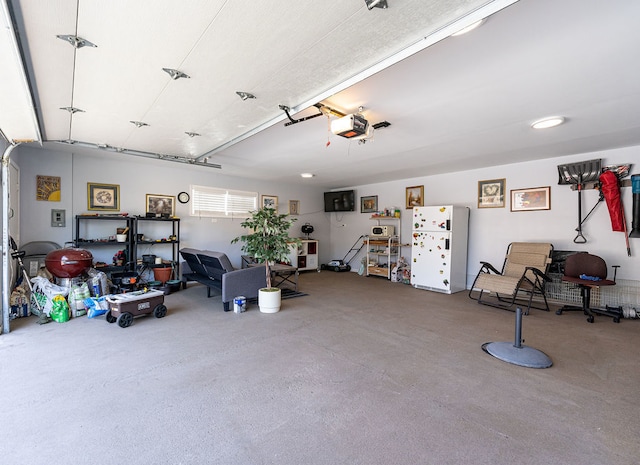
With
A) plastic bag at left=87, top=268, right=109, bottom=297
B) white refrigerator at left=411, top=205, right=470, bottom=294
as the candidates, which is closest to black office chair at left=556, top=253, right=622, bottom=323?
white refrigerator at left=411, top=205, right=470, bottom=294

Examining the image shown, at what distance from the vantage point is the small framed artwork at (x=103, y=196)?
545 cm

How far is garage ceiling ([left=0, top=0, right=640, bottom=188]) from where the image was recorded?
1.63 meters

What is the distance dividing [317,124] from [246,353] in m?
2.74

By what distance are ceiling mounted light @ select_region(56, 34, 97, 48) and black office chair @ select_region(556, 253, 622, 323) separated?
607cm

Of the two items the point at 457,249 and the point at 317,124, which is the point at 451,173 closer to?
the point at 457,249

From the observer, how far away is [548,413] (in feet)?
6.88

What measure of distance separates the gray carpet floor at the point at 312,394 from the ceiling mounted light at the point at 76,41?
250 cm

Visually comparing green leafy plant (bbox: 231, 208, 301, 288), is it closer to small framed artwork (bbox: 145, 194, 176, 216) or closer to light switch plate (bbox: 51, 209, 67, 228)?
small framed artwork (bbox: 145, 194, 176, 216)

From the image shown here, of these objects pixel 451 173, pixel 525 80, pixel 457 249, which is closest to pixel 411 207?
pixel 451 173

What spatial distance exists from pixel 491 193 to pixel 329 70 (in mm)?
5169

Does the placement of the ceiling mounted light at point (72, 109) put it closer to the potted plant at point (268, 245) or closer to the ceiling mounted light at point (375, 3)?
the potted plant at point (268, 245)

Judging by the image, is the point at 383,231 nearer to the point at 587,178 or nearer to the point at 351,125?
the point at 587,178

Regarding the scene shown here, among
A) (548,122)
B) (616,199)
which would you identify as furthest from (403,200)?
(548,122)

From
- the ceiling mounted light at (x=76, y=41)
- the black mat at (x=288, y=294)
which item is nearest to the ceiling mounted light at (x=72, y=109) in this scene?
the ceiling mounted light at (x=76, y=41)
